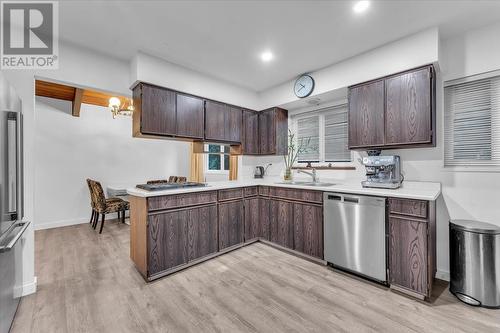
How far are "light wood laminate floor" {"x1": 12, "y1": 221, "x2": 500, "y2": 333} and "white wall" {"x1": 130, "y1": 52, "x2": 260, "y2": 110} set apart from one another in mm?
2391

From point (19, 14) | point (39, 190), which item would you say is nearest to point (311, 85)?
point (19, 14)

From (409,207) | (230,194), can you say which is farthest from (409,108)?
(230,194)

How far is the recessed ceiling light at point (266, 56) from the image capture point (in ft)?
8.79

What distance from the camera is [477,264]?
74.2 inches

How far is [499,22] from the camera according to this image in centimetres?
211

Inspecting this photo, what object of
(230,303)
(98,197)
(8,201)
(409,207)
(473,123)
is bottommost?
(230,303)

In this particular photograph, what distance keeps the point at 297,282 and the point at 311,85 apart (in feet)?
8.55

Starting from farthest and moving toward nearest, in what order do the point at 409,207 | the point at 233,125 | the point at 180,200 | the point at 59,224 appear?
1. the point at 59,224
2. the point at 233,125
3. the point at 180,200
4. the point at 409,207

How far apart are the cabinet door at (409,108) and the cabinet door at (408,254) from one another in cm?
90

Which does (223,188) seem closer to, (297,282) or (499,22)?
(297,282)

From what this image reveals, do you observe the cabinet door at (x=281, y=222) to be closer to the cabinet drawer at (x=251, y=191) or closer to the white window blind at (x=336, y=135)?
the cabinet drawer at (x=251, y=191)

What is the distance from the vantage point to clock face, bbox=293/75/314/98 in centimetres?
315

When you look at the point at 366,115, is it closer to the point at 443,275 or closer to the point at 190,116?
the point at 443,275

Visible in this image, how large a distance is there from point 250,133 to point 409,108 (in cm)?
236
